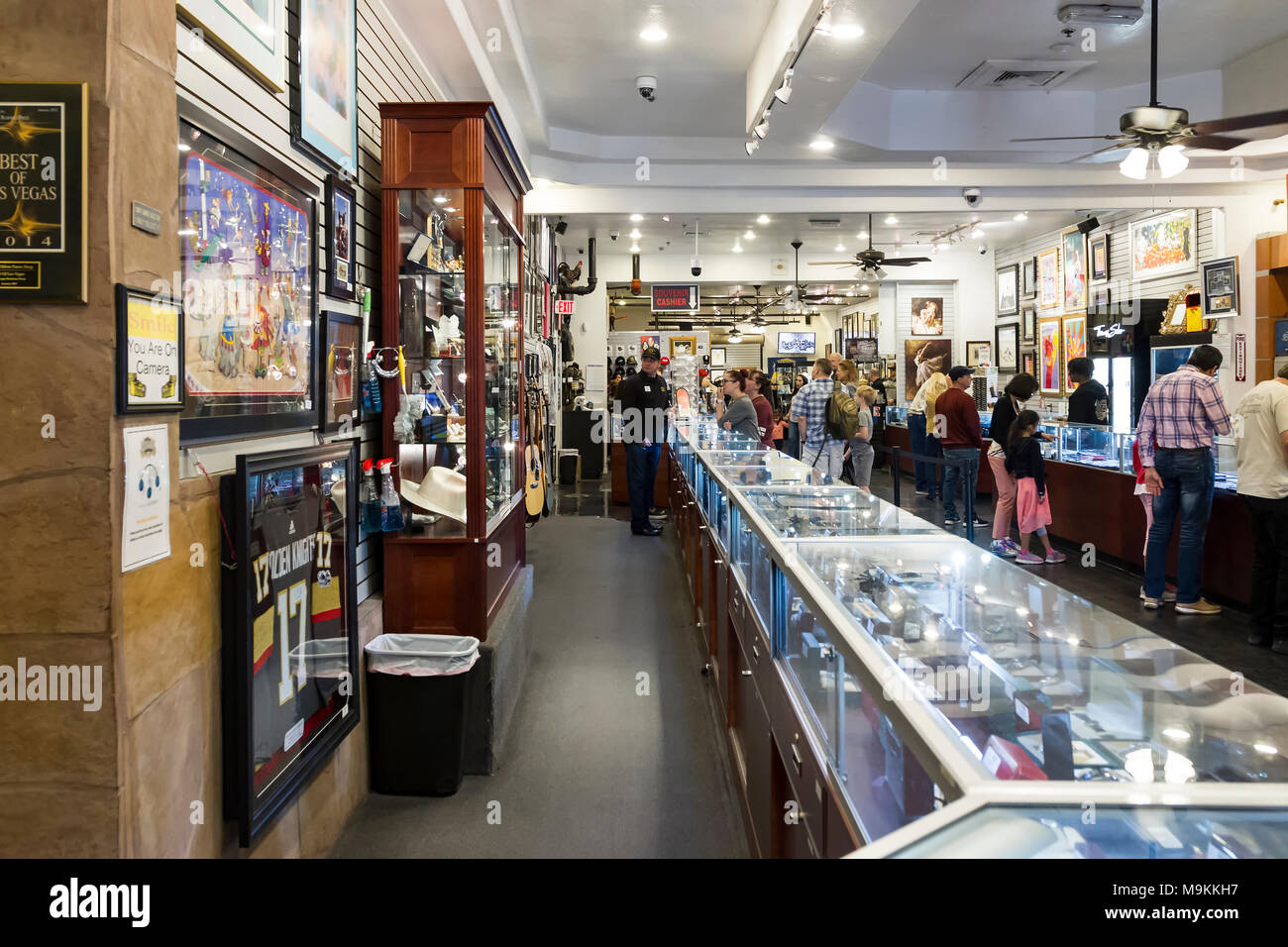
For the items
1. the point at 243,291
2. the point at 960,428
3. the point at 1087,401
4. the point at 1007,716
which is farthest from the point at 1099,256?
the point at 1007,716

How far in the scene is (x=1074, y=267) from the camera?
13.0m

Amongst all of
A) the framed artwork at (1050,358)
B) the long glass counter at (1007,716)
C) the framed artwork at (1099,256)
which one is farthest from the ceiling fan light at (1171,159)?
the framed artwork at (1050,358)

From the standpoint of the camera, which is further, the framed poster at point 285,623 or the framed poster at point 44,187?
the framed poster at point 285,623

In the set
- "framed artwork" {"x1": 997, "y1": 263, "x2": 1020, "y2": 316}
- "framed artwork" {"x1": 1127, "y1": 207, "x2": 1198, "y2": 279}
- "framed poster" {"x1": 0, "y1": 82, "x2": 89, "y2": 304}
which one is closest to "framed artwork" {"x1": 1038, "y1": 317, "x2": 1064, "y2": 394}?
"framed artwork" {"x1": 997, "y1": 263, "x2": 1020, "y2": 316}

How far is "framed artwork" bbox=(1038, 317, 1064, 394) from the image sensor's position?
13305mm

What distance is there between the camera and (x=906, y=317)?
1672 cm

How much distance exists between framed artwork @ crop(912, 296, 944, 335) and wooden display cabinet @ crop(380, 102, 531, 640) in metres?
14.0

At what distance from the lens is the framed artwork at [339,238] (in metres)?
3.11

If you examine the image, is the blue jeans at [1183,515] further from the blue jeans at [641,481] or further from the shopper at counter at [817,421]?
the blue jeans at [641,481]

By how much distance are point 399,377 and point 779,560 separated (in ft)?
6.59

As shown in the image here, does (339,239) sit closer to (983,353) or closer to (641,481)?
(641,481)

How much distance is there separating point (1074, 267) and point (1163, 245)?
6.31 ft

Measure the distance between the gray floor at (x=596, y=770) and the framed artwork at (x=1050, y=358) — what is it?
10.0m
